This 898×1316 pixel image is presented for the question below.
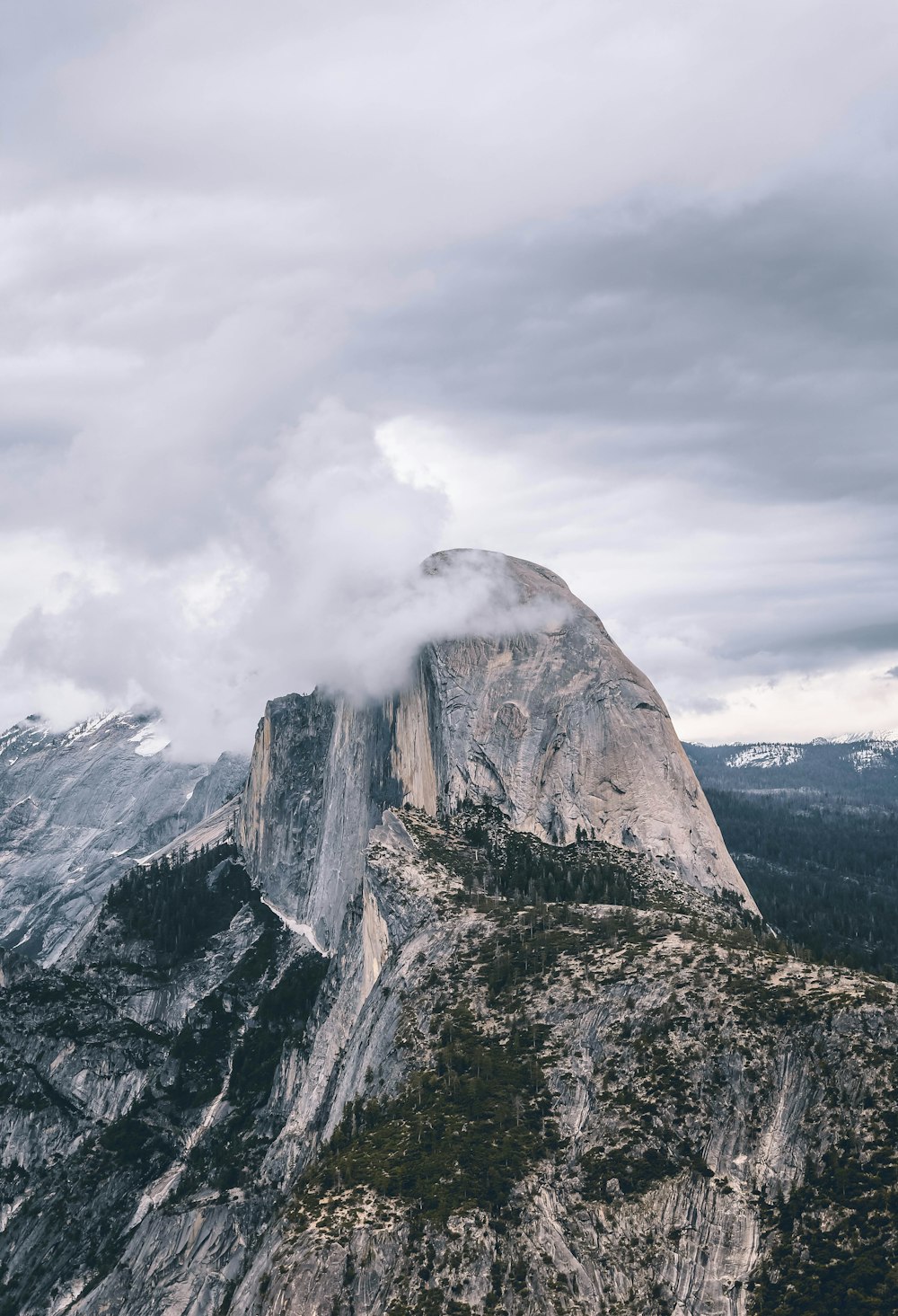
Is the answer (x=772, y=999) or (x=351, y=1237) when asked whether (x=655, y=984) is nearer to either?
(x=772, y=999)

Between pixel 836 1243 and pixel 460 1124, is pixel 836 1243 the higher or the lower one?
the lower one

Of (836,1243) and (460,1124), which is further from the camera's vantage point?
(460,1124)

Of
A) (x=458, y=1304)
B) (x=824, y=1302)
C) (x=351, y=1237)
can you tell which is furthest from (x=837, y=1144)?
(x=351, y=1237)

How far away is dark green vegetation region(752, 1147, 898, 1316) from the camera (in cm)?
12381

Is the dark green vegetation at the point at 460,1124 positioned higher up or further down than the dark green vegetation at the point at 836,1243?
higher up

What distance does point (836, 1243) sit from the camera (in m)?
130

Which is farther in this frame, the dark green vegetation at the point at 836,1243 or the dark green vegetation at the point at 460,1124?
the dark green vegetation at the point at 460,1124

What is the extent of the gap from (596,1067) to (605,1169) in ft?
55.5

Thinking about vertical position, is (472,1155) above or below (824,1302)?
above

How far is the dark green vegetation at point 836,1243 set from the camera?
12381 centimetres

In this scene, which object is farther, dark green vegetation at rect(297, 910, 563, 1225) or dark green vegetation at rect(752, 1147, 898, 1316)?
dark green vegetation at rect(297, 910, 563, 1225)

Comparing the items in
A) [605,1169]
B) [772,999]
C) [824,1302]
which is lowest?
[824,1302]

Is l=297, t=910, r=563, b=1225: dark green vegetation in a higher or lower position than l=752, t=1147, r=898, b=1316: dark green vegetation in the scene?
higher

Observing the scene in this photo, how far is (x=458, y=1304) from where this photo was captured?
137m
